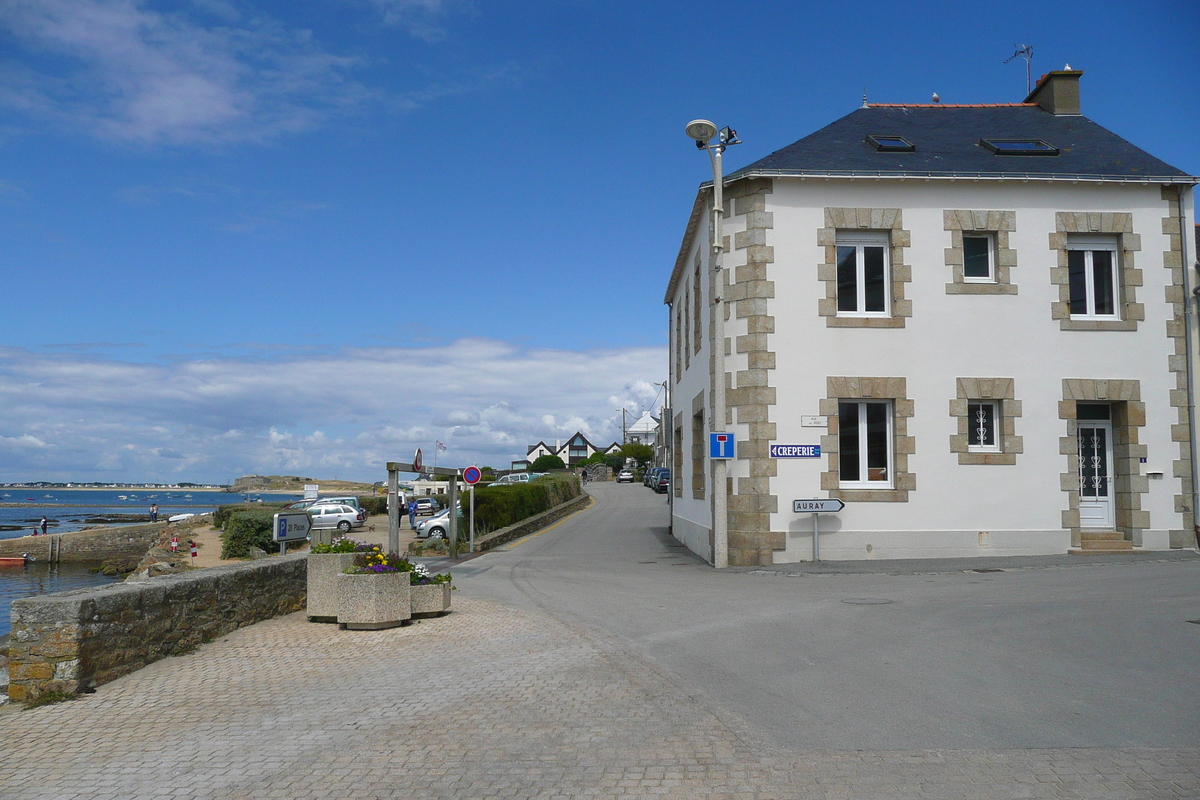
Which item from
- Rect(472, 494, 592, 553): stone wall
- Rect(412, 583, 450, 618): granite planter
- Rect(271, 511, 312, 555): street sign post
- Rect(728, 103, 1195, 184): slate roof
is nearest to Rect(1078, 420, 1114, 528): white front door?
Rect(728, 103, 1195, 184): slate roof

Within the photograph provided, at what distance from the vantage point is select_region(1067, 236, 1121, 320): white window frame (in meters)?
16.5

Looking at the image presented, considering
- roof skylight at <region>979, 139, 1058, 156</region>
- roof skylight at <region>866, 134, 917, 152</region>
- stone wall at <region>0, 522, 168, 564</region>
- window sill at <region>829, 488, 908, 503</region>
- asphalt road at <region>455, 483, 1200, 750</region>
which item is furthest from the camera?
stone wall at <region>0, 522, 168, 564</region>

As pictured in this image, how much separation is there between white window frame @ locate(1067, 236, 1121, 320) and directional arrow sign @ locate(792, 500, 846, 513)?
20.3 ft

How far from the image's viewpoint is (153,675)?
7.40m

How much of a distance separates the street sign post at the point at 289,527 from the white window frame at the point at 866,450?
34.5 feet

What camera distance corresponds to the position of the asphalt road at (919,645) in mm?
5660

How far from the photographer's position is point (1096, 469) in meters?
16.6

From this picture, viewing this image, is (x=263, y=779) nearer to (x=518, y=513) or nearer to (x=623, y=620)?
(x=623, y=620)

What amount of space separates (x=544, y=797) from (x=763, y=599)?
7.48 metres

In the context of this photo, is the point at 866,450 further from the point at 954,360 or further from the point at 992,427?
the point at 992,427

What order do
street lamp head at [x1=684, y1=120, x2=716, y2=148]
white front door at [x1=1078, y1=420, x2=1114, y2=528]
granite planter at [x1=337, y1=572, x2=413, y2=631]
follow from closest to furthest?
granite planter at [x1=337, y1=572, x2=413, y2=631], street lamp head at [x1=684, y1=120, x2=716, y2=148], white front door at [x1=1078, y1=420, x2=1114, y2=528]

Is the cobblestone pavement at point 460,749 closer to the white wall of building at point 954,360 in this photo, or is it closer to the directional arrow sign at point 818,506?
the directional arrow sign at point 818,506

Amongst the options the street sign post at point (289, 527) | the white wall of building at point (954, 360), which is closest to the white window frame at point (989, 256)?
the white wall of building at point (954, 360)

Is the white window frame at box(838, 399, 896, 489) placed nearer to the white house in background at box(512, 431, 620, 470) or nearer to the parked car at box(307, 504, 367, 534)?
the parked car at box(307, 504, 367, 534)
